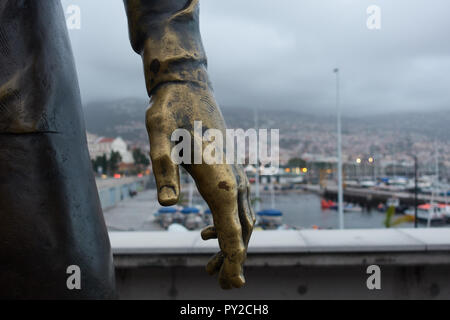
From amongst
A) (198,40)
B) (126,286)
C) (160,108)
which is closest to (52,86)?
(160,108)

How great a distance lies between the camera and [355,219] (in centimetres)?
4284

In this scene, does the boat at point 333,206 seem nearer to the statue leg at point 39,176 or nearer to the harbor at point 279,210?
the harbor at point 279,210

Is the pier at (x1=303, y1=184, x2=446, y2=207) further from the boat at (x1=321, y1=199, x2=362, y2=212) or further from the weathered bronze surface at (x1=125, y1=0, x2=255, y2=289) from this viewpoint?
the weathered bronze surface at (x1=125, y1=0, x2=255, y2=289)

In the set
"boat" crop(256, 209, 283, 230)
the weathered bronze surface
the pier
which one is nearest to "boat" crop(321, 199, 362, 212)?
the pier

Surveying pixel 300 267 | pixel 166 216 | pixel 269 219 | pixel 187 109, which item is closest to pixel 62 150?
pixel 187 109

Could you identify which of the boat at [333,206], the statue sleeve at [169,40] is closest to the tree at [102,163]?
the boat at [333,206]

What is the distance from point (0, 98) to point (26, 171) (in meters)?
0.28

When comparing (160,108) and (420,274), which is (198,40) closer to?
(160,108)

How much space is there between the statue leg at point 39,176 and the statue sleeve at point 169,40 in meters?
0.36

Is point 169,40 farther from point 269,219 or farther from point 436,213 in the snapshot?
point 436,213

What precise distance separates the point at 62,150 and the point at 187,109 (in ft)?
1.69

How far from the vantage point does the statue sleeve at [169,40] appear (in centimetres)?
141

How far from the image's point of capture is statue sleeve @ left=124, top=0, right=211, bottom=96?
1.41 meters
